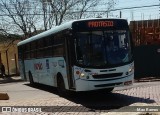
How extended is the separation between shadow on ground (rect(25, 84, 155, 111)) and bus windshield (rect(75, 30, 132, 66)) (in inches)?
56.2

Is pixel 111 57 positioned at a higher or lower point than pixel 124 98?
higher

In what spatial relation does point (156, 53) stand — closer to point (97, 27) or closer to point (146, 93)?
point (146, 93)

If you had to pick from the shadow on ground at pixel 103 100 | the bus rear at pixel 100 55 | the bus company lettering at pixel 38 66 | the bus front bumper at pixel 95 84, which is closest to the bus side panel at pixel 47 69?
the bus company lettering at pixel 38 66

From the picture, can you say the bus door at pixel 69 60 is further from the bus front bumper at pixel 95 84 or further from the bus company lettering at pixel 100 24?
the bus company lettering at pixel 100 24

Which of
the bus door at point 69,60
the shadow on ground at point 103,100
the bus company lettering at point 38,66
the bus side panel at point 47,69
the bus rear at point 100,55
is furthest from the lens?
the bus company lettering at point 38,66

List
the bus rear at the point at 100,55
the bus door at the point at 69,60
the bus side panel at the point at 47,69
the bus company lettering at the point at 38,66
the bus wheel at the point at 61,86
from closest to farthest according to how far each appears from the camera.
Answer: the bus rear at the point at 100,55 < the bus door at the point at 69,60 < the bus side panel at the point at 47,69 < the bus wheel at the point at 61,86 < the bus company lettering at the point at 38,66

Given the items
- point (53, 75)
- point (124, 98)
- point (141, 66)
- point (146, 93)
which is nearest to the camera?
point (124, 98)

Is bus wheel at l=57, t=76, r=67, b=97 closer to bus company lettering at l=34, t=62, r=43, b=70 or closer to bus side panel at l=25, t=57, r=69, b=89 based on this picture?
bus side panel at l=25, t=57, r=69, b=89

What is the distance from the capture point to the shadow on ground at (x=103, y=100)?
42.2 feet

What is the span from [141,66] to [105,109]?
531 inches

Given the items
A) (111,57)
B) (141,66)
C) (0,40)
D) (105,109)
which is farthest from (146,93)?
(0,40)

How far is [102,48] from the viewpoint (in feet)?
46.0

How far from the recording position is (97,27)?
1430 centimetres

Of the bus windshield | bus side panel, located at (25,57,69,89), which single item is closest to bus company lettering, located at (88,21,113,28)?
the bus windshield
